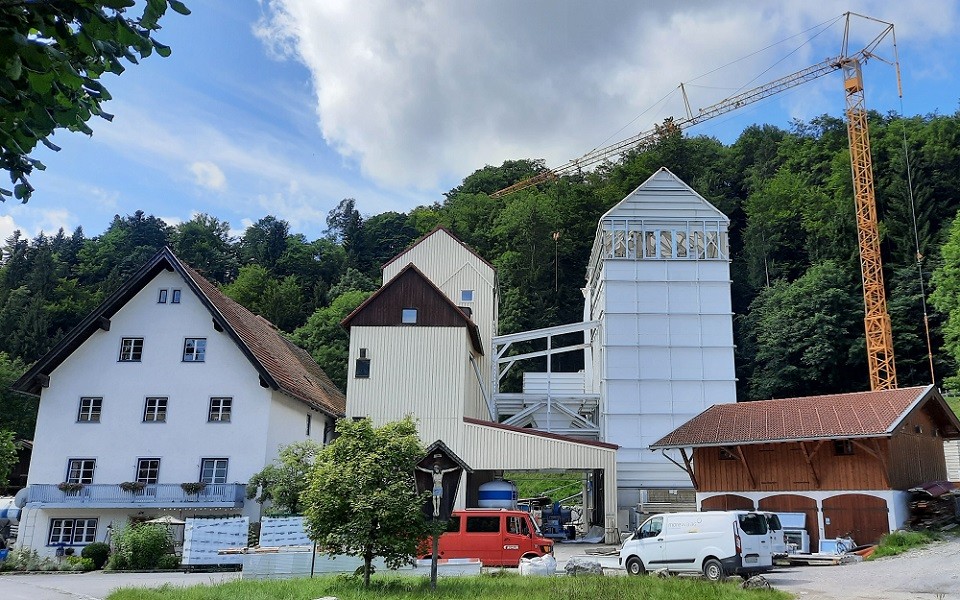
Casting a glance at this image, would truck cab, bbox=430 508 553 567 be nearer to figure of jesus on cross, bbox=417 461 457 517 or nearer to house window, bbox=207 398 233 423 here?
figure of jesus on cross, bbox=417 461 457 517

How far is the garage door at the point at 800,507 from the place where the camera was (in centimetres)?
2462

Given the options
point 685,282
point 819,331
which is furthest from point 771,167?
point 685,282

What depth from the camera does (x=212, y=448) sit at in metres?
29.2

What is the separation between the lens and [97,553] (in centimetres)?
2520

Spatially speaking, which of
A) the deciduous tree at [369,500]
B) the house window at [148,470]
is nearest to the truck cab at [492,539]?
the deciduous tree at [369,500]

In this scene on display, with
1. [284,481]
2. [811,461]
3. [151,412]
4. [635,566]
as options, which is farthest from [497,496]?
[151,412]

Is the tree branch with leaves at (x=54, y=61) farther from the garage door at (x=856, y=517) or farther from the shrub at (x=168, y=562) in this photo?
the garage door at (x=856, y=517)

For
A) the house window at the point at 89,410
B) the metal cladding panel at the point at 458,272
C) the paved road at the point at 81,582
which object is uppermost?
the metal cladding panel at the point at 458,272

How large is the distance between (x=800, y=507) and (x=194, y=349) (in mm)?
23793

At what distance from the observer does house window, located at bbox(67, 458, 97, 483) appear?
94.4 ft

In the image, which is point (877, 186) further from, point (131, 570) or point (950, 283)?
point (131, 570)

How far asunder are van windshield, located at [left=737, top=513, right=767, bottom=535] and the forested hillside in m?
34.7

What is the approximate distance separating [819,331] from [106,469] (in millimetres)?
48168

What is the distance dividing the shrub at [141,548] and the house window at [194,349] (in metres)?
8.02
